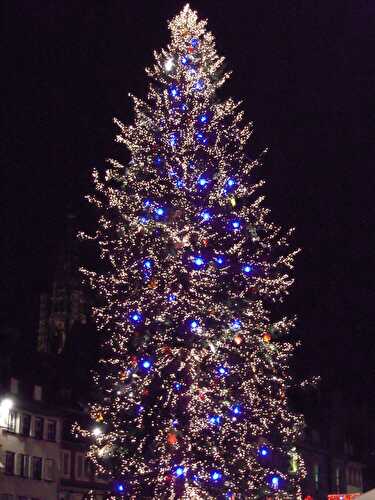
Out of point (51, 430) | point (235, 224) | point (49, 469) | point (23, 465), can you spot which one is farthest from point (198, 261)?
point (51, 430)

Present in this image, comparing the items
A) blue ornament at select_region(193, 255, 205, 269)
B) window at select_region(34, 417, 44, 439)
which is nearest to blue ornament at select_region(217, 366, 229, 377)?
blue ornament at select_region(193, 255, 205, 269)

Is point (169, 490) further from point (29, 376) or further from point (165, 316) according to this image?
point (29, 376)

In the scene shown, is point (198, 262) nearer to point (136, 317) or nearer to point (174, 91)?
point (136, 317)

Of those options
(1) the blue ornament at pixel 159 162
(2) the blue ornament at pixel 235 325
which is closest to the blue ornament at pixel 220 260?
(2) the blue ornament at pixel 235 325

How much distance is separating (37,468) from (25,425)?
9.17 ft

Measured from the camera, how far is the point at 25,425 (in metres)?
56.2

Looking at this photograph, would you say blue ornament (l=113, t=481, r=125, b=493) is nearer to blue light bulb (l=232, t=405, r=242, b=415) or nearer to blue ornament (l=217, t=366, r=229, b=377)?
blue light bulb (l=232, t=405, r=242, b=415)

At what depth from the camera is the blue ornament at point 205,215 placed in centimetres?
2630

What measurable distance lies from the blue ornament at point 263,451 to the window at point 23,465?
107ft

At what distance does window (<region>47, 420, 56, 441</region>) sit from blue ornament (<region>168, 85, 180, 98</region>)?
35.5 m

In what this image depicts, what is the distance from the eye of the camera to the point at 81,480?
197ft

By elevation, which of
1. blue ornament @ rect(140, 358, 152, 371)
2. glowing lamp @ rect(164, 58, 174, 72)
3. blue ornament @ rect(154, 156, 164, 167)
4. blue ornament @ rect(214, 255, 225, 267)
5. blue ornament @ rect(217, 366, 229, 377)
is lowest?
blue ornament @ rect(217, 366, 229, 377)

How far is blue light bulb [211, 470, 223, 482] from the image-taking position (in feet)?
80.0

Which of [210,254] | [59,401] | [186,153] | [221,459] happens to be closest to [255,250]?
[210,254]
